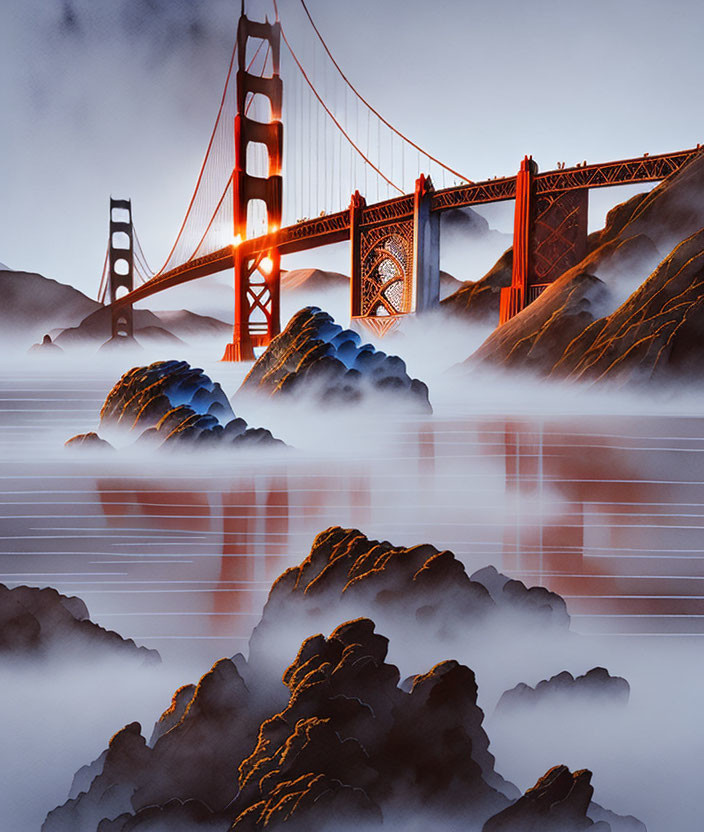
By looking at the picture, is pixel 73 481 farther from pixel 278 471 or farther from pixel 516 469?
pixel 516 469

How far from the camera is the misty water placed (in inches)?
33.3

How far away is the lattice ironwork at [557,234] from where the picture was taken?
6.35ft

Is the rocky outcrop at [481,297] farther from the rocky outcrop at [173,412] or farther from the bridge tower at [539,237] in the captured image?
the rocky outcrop at [173,412]

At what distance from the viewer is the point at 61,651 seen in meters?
0.98

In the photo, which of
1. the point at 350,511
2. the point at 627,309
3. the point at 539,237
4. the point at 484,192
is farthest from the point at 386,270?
the point at 350,511

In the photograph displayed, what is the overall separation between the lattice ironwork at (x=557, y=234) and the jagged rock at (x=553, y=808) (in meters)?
1.55

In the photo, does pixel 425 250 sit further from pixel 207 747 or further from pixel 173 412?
pixel 207 747

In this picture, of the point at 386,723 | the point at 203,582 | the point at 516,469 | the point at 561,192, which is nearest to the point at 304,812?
the point at 386,723

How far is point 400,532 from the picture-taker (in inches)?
48.2

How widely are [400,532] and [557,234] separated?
1306 mm

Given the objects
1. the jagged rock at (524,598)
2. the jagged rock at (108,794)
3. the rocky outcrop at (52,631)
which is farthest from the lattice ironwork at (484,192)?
the jagged rock at (108,794)

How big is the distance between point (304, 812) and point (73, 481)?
3.34 feet

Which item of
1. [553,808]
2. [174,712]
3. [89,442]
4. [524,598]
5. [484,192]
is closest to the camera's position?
[553,808]

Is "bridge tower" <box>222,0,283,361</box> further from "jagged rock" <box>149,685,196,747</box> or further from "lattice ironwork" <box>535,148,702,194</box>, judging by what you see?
"jagged rock" <box>149,685,196,747</box>
